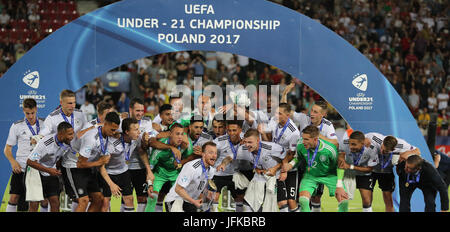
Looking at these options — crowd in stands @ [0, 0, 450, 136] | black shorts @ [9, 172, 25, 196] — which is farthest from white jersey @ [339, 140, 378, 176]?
crowd in stands @ [0, 0, 450, 136]

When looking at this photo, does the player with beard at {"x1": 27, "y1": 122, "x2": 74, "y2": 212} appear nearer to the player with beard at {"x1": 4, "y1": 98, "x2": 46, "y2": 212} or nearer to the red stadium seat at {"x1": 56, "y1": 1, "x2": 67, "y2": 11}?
the player with beard at {"x1": 4, "y1": 98, "x2": 46, "y2": 212}

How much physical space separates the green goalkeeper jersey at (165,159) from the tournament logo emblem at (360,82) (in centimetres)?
266

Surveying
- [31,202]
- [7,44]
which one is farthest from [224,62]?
[31,202]

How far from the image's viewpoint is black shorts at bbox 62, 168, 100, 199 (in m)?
8.59

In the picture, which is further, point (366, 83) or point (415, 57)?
point (415, 57)

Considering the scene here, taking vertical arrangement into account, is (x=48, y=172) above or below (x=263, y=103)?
below

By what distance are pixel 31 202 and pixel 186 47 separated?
3.22m

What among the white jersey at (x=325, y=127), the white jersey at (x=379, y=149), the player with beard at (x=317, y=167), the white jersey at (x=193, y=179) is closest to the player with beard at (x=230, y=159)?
the white jersey at (x=193, y=179)

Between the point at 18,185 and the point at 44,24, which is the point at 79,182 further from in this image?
the point at 44,24

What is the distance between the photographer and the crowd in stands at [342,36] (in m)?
16.0

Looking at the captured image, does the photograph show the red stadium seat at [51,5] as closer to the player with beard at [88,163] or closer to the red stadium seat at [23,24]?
the red stadium seat at [23,24]

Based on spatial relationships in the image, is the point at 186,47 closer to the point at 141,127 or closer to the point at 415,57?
the point at 141,127

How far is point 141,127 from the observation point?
946 cm

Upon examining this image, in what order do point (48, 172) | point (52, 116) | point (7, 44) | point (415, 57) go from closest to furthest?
point (48, 172), point (52, 116), point (7, 44), point (415, 57)
